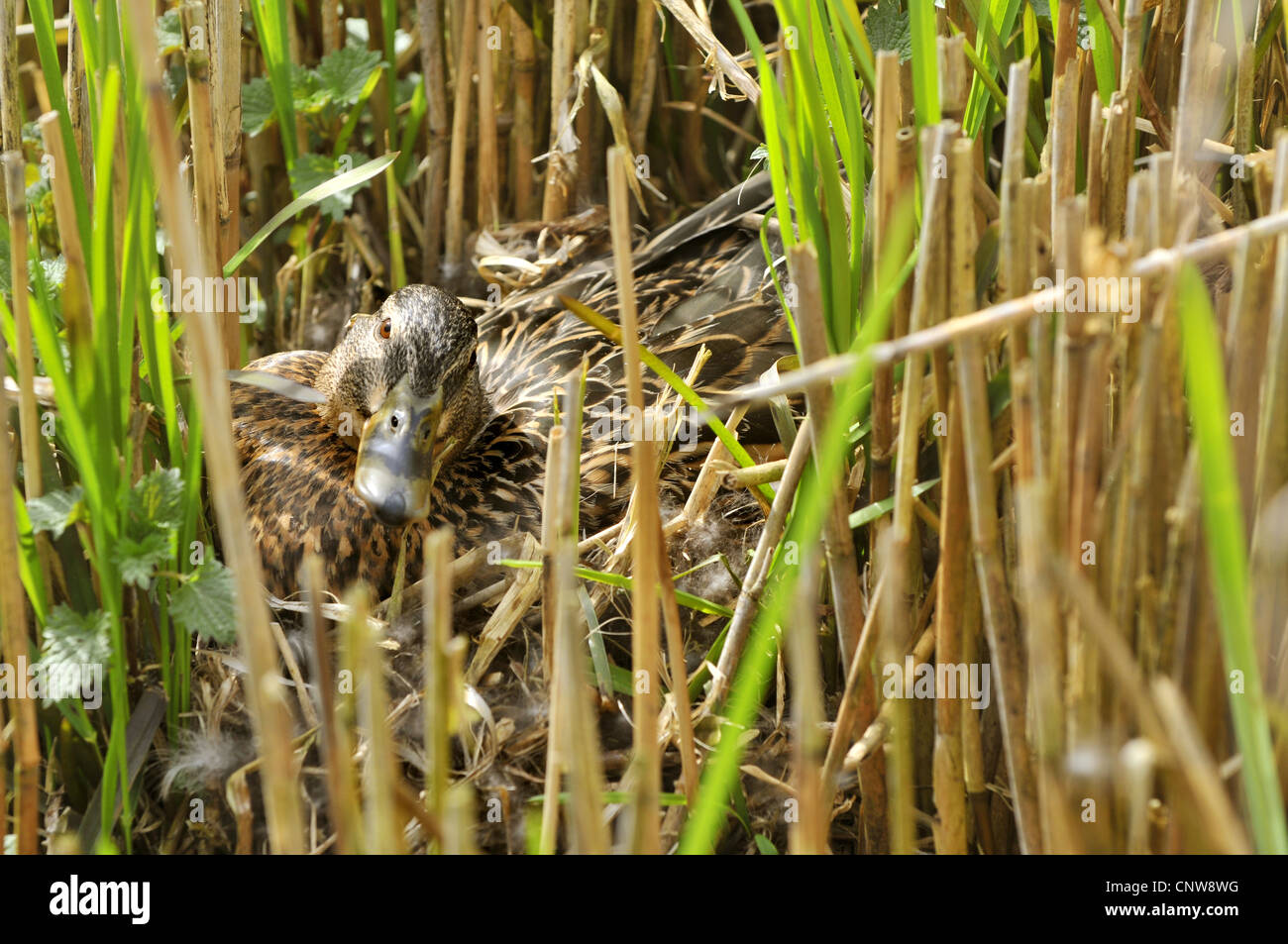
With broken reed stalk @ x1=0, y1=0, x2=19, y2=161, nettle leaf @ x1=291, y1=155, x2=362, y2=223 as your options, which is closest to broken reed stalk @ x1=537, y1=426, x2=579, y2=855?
broken reed stalk @ x1=0, y1=0, x2=19, y2=161

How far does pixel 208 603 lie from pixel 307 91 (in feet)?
4.36

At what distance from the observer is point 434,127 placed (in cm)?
274

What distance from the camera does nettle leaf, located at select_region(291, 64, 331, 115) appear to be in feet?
8.04

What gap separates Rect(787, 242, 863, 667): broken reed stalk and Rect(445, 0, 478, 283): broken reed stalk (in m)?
1.39

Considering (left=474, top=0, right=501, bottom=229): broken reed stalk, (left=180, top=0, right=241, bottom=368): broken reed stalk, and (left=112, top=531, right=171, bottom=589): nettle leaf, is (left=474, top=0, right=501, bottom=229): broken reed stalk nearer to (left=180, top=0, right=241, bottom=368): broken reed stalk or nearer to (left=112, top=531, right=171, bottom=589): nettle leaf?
(left=180, top=0, right=241, bottom=368): broken reed stalk

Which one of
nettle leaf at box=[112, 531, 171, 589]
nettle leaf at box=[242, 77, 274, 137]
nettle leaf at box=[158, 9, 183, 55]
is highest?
nettle leaf at box=[158, 9, 183, 55]

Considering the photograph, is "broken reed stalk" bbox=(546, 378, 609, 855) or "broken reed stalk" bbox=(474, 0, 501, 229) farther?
"broken reed stalk" bbox=(474, 0, 501, 229)

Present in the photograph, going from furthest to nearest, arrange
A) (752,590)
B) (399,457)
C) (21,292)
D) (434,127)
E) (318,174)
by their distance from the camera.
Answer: (434,127) < (318,174) < (399,457) < (752,590) < (21,292)

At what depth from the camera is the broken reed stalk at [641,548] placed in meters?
1.19

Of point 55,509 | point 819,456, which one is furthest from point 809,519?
point 55,509

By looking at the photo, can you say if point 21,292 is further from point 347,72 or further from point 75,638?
point 347,72
